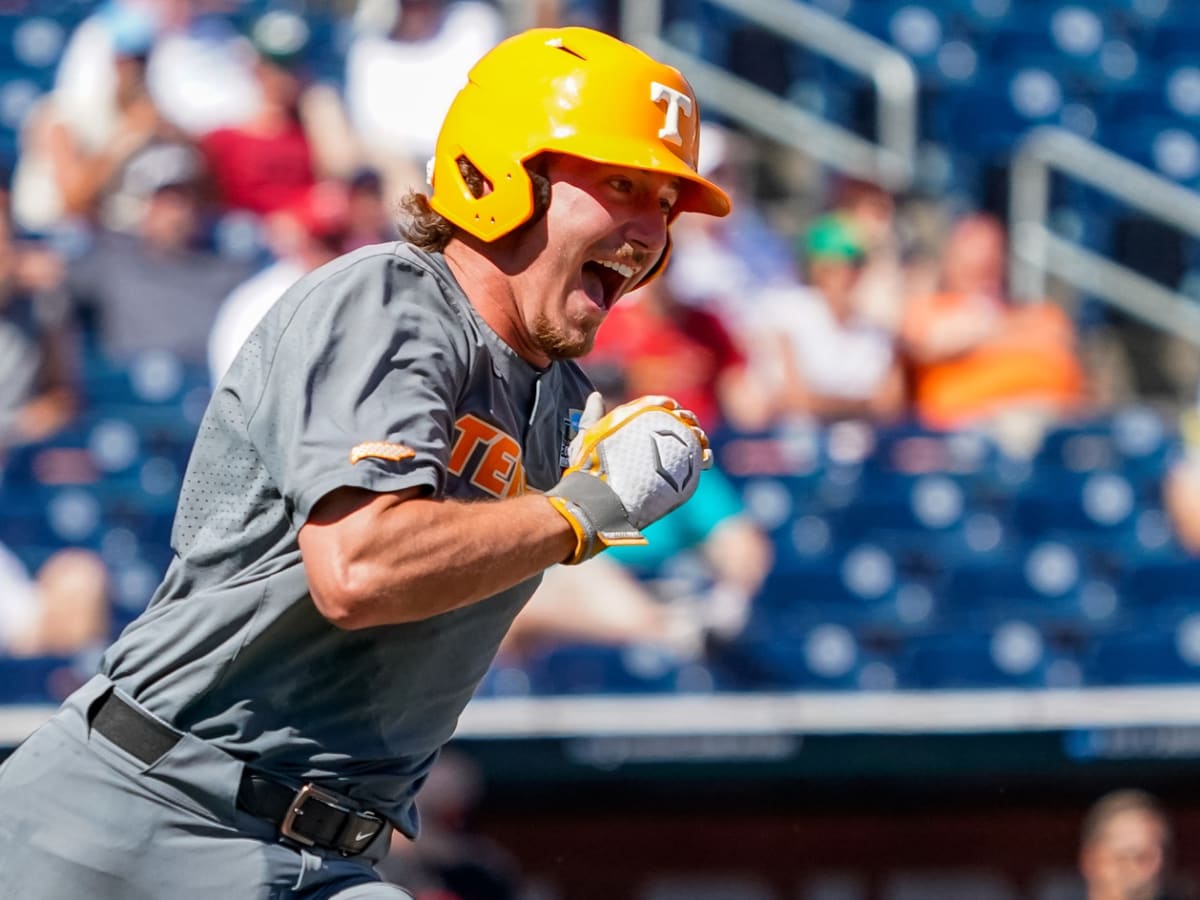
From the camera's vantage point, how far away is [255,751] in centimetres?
258

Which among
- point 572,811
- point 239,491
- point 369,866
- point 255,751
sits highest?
point 239,491

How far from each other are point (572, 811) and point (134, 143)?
3072 millimetres

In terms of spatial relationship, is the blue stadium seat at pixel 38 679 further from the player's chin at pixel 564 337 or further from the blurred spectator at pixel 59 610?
the player's chin at pixel 564 337

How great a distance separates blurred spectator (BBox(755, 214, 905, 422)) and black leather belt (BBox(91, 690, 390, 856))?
189 inches

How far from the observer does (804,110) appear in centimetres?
908

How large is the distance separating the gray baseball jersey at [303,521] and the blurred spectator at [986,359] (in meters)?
4.85

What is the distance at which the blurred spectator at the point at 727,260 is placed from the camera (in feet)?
25.2

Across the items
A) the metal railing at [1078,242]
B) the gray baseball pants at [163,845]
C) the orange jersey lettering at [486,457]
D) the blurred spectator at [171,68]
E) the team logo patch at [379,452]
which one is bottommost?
the metal railing at [1078,242]

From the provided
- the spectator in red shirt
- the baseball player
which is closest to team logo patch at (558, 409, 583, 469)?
the baseball player

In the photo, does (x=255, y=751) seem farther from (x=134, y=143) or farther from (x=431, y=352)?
(x=134, y=143)

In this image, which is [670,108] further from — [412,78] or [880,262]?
[412,78]

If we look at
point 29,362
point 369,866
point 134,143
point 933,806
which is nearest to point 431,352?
point 369,866

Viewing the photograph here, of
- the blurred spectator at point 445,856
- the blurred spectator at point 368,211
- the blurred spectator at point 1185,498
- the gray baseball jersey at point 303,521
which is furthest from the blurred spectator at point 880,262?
the gray baseball jersey at point 303,521

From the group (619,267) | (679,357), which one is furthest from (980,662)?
(619,267)
